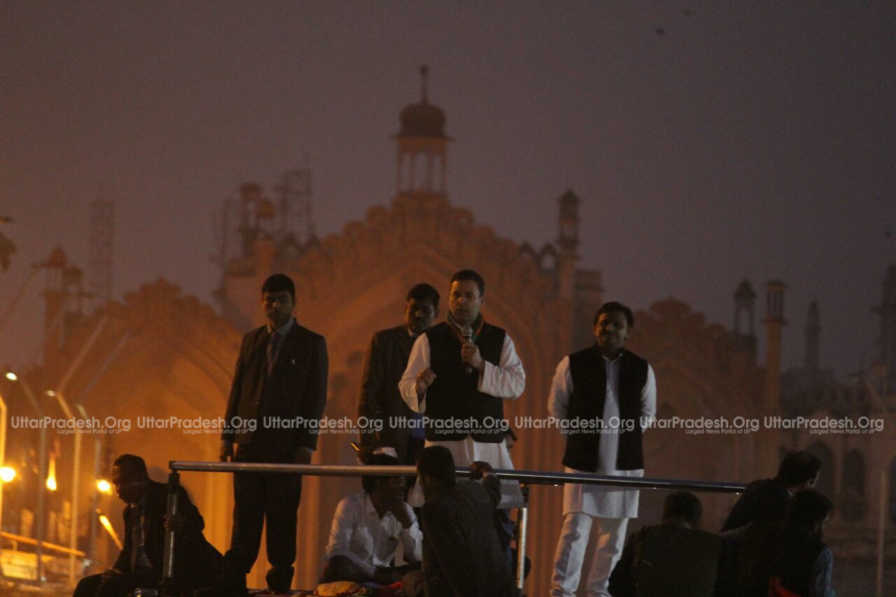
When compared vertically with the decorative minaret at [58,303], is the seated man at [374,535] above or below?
below

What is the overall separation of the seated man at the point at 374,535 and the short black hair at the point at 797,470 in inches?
78.6

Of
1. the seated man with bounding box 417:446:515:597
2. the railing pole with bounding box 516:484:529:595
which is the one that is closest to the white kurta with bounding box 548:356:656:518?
the railing pole with bounding box 516:484:529:595

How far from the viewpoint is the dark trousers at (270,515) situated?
23.0 feet

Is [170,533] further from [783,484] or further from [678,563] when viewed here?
[783,484]

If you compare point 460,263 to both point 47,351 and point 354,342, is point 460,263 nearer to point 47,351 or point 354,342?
point 354,342

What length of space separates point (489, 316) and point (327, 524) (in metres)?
3.56

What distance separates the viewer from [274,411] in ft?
24.0

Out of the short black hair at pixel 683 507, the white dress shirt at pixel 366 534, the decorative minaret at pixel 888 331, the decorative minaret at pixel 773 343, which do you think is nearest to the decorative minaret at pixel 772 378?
the decorative minaret at pixel 773 343

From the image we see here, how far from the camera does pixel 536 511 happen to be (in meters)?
19.7

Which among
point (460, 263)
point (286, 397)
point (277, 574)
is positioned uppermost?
point (460, 263)

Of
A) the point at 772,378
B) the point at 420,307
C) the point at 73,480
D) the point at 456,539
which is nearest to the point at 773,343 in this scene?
the point at 772,378

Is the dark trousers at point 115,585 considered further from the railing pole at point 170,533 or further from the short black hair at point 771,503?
the short black hair at point 771,503

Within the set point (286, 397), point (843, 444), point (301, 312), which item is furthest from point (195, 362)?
point (286, 397)

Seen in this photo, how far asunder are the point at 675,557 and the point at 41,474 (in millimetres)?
12567
